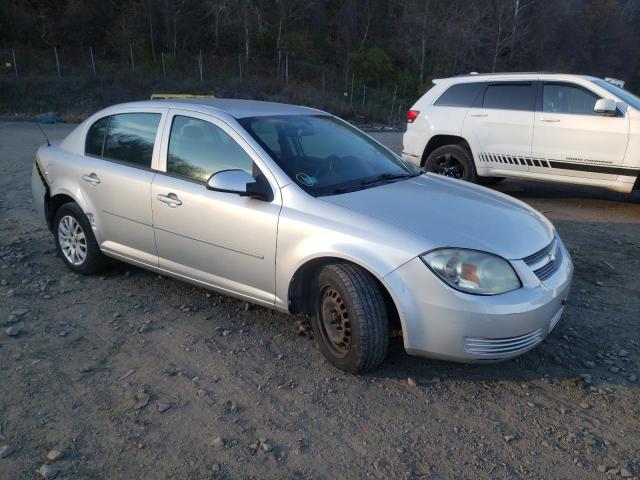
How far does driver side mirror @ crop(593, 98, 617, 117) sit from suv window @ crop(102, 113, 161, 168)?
531cm

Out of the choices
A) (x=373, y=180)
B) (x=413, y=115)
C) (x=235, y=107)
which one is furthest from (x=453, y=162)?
(x=235, y=107)

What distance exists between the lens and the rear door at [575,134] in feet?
22.3

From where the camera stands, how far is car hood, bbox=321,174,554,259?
120 inches

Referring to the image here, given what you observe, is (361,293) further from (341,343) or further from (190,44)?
(190,44)

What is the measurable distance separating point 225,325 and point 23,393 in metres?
1.32

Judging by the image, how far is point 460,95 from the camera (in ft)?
26.8

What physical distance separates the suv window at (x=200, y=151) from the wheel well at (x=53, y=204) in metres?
1.47

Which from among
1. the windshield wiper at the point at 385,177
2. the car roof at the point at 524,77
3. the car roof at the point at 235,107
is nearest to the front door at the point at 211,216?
the car roof at the point at 235,107

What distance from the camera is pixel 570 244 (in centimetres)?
576

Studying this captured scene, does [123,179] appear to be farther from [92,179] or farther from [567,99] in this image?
[567,99]

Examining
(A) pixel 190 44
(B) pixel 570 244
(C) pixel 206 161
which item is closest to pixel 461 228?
(C) pixel 206 161

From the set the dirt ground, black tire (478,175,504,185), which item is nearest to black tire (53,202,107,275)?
the dirt ground

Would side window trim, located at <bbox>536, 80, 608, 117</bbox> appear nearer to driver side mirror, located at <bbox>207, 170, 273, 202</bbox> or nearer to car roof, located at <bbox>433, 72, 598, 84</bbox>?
car roof, located at <bbox>433, 72, 598, 84</bbox>

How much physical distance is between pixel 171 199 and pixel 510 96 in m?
5.60
